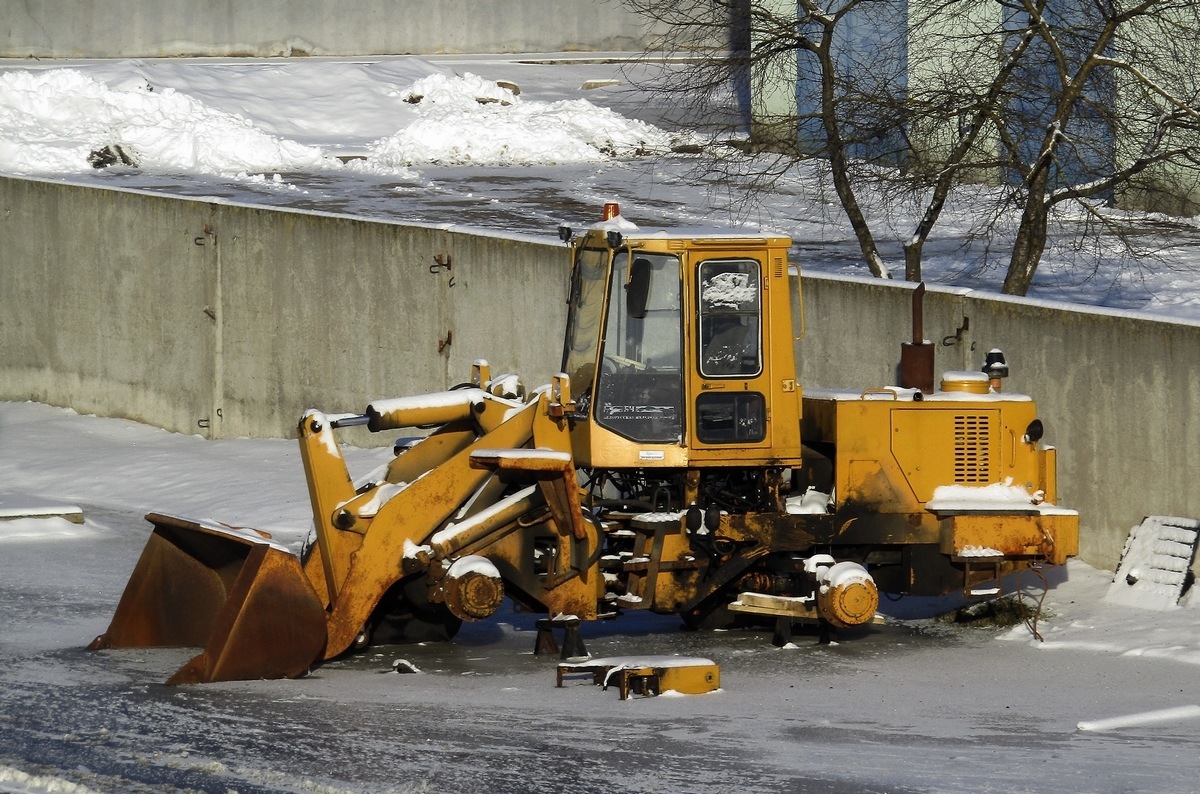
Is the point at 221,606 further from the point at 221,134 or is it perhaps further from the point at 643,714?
the point at 221,134

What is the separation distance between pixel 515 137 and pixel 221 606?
20.1m

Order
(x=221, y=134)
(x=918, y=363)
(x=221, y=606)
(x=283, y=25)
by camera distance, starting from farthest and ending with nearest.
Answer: (x=283, y=25) < (x=221, y=134) < (x=918, y=363) < (x=221, y=606)

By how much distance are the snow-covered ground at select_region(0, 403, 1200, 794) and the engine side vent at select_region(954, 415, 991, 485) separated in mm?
1025

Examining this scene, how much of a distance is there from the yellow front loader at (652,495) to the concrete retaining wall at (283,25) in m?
27.4

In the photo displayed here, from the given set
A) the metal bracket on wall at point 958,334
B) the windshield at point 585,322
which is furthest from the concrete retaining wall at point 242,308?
the windshield at point 585,322

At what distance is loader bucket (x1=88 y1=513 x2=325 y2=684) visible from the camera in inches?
354

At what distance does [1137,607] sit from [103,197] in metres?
14.2

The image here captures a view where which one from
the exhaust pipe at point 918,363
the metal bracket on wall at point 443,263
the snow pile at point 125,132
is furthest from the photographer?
the snow pile at point 125,132

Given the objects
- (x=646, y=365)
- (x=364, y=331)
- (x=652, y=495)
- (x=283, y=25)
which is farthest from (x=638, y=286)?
(x=283, y=25)

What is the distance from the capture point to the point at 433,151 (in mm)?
28766

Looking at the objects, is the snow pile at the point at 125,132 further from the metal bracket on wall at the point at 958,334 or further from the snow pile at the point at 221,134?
the metal bracket on wall at the point at 958,334

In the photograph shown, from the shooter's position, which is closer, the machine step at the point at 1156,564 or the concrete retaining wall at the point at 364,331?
the machine step at the point at 1156,564

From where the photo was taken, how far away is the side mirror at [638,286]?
9734 mm

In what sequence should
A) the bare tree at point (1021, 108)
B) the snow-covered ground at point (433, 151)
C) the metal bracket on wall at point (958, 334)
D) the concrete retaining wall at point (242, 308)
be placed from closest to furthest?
1. the metal bracket on wall at point (958, 334)
2. the bare tree at point (1021, 108)
3. the concrete retaining wall at point (242, 308)
4. the snow-covered ground at point (433, 151)
